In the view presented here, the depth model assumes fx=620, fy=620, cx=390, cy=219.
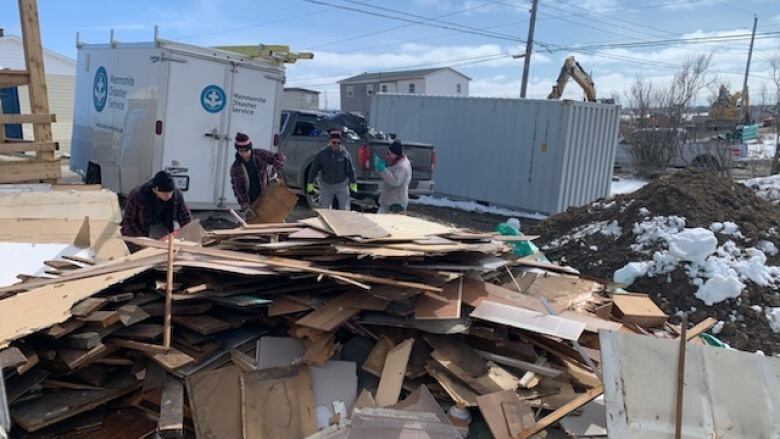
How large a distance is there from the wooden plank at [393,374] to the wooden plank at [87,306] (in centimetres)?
166

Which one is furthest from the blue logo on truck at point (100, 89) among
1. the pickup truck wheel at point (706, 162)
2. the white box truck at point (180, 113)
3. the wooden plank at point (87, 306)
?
the pickup truck wheel at point (706, 162)

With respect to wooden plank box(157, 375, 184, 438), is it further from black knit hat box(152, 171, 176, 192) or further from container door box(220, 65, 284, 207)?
container door box(220, 65, 284, 207)

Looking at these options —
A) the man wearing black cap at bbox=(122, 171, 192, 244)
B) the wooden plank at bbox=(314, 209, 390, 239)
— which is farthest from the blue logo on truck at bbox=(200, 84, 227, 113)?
the wooden plank at bbox=(314, 209, 390, 239)

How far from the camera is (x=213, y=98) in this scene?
339 inches

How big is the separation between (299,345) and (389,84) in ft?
155

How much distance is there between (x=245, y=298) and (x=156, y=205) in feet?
7.34

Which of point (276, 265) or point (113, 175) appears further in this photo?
point (113, 175)

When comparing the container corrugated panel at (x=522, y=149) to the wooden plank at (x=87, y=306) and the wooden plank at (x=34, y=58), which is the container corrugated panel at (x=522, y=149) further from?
the wooden plank at (x=87, y=306)

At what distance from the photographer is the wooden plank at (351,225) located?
4170mm

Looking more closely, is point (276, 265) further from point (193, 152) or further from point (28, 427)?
point (193, 152)

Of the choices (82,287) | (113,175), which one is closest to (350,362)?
(82,287)

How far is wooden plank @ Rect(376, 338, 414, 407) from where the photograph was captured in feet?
11.7

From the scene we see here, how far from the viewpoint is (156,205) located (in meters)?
5.65

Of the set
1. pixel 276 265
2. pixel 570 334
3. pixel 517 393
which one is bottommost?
pixel 517 393
